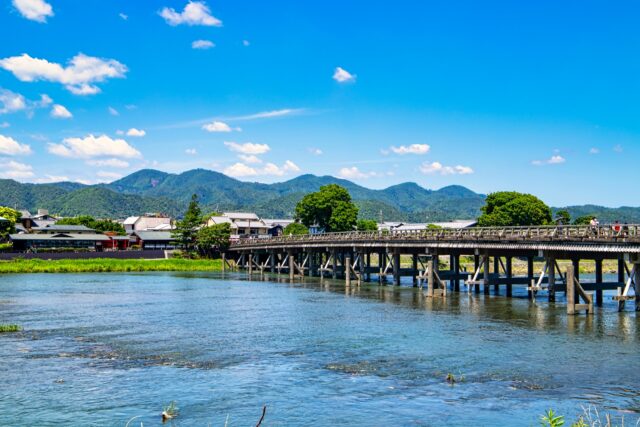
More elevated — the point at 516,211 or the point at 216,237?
the point at 516,211

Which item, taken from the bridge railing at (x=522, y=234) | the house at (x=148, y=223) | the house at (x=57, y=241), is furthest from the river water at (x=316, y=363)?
the house at (x=148, y=223)

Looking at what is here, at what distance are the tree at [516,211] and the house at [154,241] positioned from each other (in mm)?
60295

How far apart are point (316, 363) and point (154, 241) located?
4346 inches

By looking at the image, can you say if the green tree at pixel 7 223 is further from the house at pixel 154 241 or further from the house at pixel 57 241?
the house at pixel 154 241

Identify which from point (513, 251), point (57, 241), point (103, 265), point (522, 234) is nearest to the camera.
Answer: point (522, 234)

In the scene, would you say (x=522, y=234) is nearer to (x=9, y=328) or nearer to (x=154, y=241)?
(x=9, y=328)

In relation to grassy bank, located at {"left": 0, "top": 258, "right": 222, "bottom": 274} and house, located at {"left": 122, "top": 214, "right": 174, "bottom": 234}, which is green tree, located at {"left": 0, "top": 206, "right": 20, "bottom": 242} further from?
house, located at {"left": 122, "top": 214, "right": 174, "bottom": 234}

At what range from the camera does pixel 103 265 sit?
9362 centimetres

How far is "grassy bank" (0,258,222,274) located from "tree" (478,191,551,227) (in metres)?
46.2

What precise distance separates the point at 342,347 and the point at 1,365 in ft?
47.0

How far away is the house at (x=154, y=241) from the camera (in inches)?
5167

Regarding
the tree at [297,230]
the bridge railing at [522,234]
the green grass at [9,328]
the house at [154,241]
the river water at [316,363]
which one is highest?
the tree at [297,230]

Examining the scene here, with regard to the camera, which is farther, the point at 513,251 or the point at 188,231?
the point at 188,231

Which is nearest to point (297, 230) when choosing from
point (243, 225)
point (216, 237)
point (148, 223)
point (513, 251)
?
point (216, 237)
